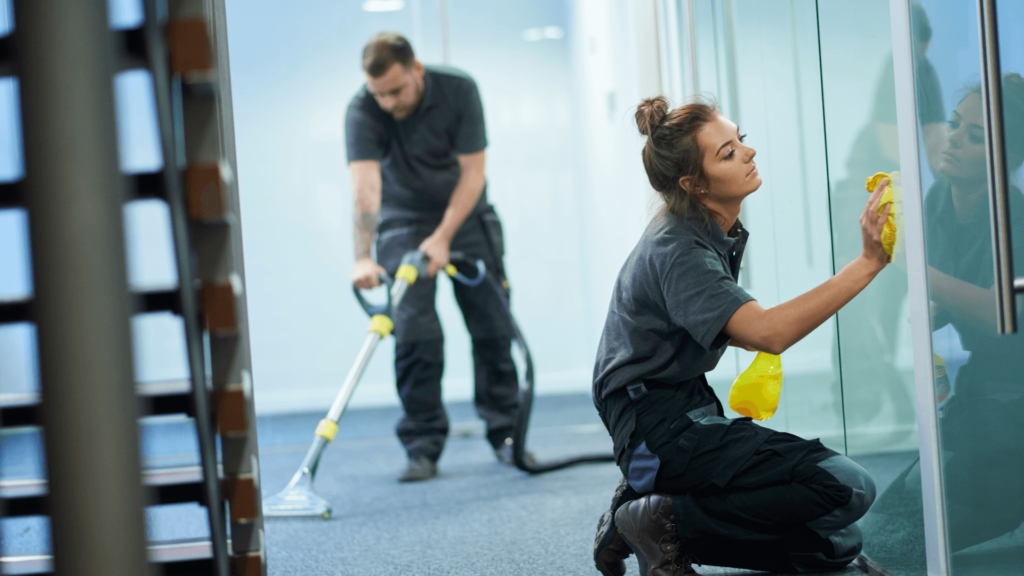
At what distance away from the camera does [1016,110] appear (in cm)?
100

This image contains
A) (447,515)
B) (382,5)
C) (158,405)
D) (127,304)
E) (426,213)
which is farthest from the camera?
(382,5)

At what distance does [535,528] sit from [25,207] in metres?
1.47

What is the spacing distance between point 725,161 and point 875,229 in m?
0.27

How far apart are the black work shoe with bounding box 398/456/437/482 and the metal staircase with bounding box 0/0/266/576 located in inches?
67.1

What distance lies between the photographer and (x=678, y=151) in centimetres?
133

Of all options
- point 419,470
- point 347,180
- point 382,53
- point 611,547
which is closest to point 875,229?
point 611,547

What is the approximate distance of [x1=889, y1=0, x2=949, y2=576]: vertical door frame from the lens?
3.74 ft

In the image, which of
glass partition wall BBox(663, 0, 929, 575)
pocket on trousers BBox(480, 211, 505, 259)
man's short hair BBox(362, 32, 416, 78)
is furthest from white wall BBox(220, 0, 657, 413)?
glass partition wall BBox(663, 0, 929, 575)

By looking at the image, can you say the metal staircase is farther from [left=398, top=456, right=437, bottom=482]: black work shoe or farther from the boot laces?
[left=398, top=456, right=437, bottom=482]: black work shoe

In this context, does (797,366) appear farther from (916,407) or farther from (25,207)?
(25,207)

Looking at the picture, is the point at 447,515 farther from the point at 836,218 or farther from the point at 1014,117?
the point at 1014,117

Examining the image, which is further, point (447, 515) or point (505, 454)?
point (505, 454)

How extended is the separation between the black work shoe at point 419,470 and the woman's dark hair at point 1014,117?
1.95 metres

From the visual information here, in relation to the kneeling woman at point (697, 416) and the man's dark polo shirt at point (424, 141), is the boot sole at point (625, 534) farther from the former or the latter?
the man's dark polo shirt at point (424, 141)
